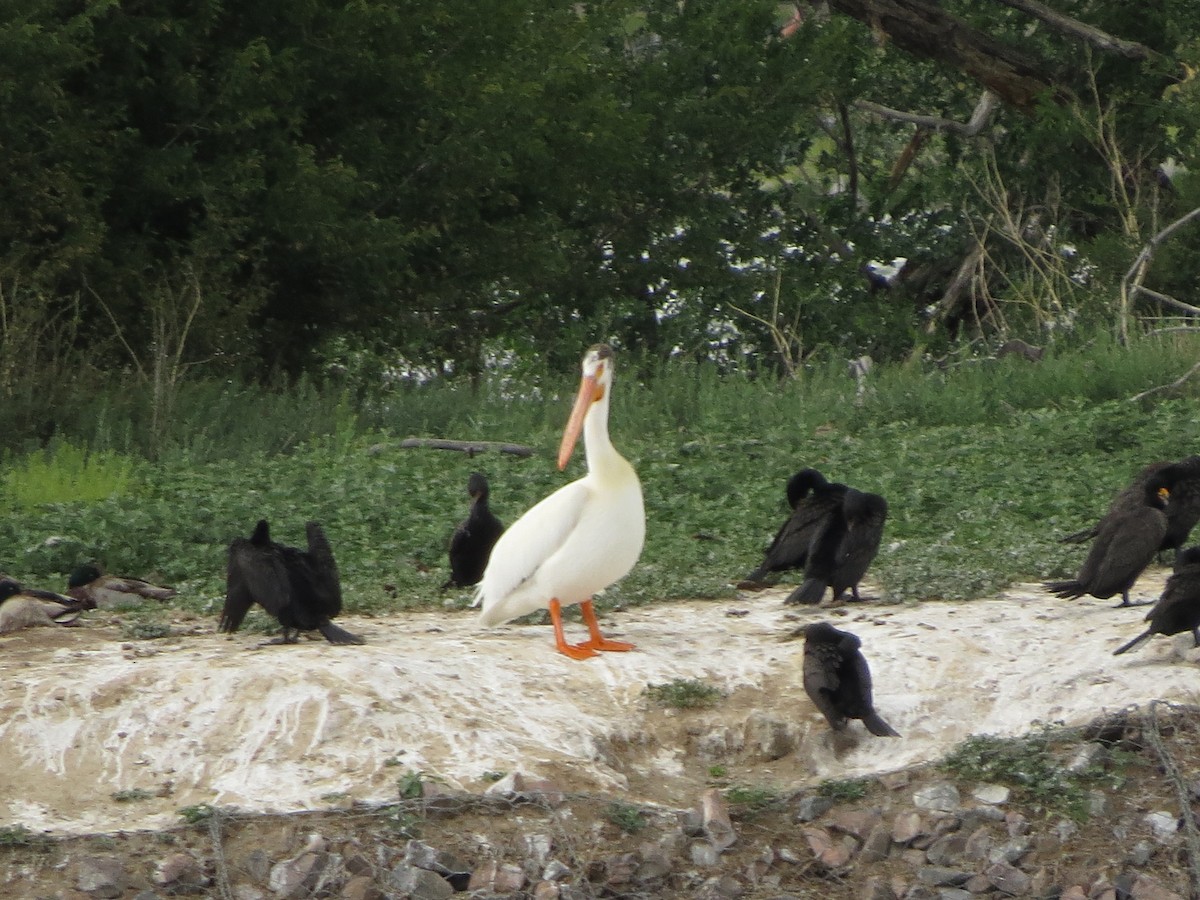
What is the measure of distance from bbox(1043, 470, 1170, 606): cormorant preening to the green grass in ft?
1.90

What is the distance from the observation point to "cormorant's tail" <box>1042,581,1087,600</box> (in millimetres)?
7828

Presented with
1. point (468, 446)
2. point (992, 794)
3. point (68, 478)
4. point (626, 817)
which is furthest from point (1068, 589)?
point (68, 478)

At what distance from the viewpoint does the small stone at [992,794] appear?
6344 mm

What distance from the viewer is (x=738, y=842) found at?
6.22m

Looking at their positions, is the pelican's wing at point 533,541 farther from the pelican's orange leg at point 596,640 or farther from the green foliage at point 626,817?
the green foliage at point 626,817

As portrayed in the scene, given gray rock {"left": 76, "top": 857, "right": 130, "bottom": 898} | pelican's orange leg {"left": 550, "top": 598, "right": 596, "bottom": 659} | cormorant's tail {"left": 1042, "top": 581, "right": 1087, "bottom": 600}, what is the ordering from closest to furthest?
1. gray rock {"left": 76, "top": 857, "right": 130, "bottom": 898}
2. pelican's orange leg {"left": 550, "top": 598, "right": 596, "bottom": 659}
3. cormorant's tail {"left": 1042, "top": 581, "right": 1087, "bottom": 600}

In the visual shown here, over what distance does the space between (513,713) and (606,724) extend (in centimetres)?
36

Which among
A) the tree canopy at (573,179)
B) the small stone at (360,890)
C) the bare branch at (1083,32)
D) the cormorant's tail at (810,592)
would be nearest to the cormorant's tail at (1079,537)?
the cormorant's tail at (810,592)

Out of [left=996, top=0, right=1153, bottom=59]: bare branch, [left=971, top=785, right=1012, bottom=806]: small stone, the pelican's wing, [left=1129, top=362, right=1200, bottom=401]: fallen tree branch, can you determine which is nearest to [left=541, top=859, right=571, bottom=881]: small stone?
[left=971, top=785, right=1012, bottom=806]: small stone

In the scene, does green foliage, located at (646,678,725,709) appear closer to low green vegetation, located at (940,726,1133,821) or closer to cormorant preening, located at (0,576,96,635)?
low green vegetation, located at (940,726,1133,821)

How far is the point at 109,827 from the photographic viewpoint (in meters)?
5.98

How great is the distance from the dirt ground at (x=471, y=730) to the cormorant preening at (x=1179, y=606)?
15 cm

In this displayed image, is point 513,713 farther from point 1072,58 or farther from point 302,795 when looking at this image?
point 1072,58

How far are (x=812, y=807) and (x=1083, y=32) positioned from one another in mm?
13720
